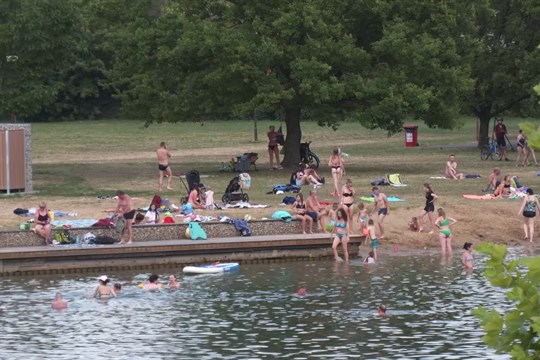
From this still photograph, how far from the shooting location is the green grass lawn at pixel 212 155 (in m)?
41.6

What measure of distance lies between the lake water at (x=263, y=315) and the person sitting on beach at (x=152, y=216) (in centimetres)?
269

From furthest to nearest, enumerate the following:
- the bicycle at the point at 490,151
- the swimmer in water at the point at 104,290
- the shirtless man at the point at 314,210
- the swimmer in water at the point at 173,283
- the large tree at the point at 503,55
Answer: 1. the large tree at the point at 503,55
2. the bicycle at the point at 490,151
3. the shirtless man at the point at 314,210
4. the swimmer in water at the point at 173,283
5. the swimmer in water at the point at 104,290

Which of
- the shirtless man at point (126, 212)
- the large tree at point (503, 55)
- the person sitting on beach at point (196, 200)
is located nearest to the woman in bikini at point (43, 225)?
the shirtless man at point (126, 212)

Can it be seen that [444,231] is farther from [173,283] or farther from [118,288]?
[118,288]

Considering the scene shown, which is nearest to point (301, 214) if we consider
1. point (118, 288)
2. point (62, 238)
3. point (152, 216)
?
point (152, 216)

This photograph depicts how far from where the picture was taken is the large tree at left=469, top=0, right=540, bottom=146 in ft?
184

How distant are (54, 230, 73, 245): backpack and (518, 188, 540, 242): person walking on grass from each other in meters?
12.0

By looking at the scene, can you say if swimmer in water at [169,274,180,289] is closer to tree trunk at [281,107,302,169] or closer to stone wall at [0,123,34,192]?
stone wall at [0,123,34,192]

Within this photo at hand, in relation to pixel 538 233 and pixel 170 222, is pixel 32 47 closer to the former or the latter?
pixel 170 222

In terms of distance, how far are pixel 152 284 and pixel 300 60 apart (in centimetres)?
1864

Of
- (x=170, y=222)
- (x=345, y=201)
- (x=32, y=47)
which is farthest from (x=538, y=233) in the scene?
(x=32, y=47)

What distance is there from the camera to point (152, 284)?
2677 cm

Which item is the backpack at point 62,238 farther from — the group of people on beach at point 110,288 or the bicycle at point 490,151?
the bicycle at point 490,151

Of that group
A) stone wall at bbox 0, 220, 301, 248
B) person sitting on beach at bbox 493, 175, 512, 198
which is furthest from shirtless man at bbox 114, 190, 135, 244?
person sitting on beach at bbox 493, 175, 512, 198
